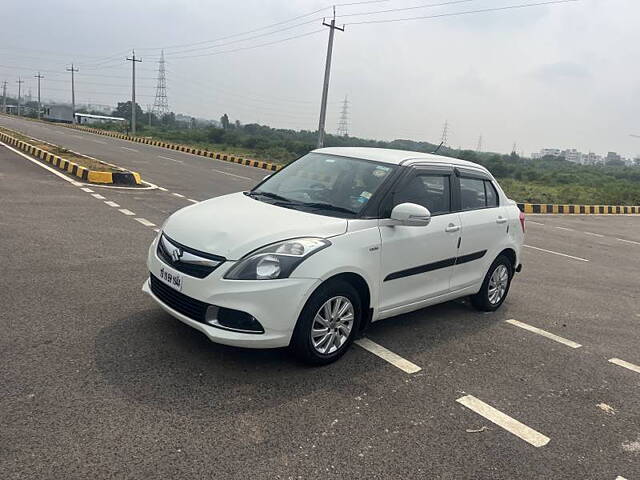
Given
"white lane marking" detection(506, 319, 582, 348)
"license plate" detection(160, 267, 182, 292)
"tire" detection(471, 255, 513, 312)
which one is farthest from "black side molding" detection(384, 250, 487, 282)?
"license plate" detection(160, 267, 182, 292)

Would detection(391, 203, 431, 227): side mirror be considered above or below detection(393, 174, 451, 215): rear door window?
below

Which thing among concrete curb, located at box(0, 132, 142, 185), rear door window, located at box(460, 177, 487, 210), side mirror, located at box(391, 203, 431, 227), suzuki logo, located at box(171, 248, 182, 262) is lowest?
concrete curb, located at box(0, 132, 142, 185)

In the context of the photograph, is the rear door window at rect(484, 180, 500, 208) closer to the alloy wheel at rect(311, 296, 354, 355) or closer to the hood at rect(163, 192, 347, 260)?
the hood at rect(163, 192, 347, 260)

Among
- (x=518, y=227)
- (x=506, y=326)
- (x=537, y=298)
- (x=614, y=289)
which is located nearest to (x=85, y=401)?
(x=506, y=326)

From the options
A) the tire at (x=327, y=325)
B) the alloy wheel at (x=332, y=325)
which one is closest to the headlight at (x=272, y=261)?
the tire at (x=327, y=325)

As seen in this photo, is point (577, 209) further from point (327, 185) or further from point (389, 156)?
point (327, 185)

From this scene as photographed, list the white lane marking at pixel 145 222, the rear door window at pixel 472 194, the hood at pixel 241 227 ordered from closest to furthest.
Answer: the hood at pixel 241 227 < the rear door window at pixel 472 194 < the white lane marking at pixel 145 222

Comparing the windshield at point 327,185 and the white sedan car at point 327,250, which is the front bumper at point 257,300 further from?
the windshield at point 327,185

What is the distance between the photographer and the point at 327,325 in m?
3.89

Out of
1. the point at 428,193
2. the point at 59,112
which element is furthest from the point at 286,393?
the point at 59,112

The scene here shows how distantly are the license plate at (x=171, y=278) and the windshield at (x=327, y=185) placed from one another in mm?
1097

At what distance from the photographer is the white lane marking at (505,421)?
329 centimetres

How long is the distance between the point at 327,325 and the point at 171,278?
3.81 feet

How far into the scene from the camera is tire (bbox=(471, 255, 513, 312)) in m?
5.58
